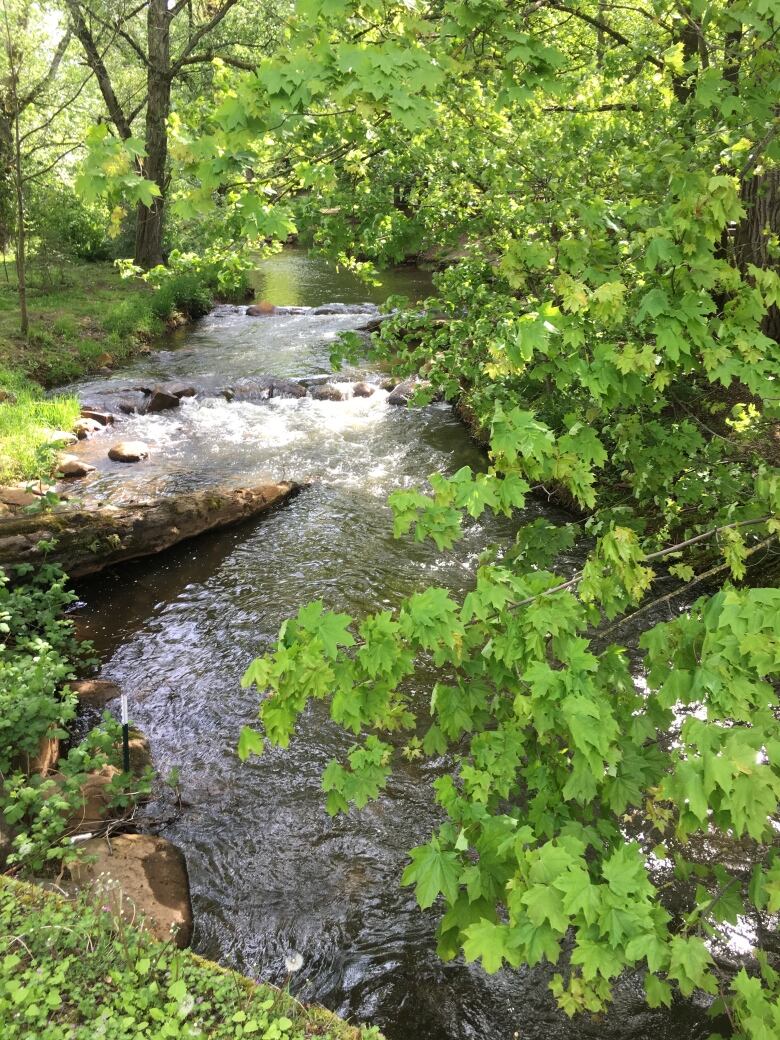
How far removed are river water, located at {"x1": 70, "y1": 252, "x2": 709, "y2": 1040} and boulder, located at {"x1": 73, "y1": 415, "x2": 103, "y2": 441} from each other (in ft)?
0.79

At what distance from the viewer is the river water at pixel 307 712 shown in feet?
12.7

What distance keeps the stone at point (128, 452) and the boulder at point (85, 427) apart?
A: 75 cm

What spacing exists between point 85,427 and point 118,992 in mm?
10041


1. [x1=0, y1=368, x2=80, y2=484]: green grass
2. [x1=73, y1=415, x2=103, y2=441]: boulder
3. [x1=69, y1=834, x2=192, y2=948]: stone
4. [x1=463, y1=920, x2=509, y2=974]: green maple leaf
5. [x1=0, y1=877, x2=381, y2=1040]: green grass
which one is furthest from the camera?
[x1=73, y1=415, x2=103, y2=441]: boulder

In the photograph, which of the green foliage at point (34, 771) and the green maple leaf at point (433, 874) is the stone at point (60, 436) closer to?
the green foliage at point (34, 771)

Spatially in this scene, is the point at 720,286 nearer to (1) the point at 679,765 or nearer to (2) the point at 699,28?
(2) the point at 699,28

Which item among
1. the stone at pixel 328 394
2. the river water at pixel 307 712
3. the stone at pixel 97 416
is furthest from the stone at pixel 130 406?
the stone at pixel 328 394

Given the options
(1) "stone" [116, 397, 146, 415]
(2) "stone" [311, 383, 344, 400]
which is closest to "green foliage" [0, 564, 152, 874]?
(1) "stone" [116, 397, 146, 415]

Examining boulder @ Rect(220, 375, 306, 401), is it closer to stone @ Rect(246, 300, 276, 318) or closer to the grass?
the grass

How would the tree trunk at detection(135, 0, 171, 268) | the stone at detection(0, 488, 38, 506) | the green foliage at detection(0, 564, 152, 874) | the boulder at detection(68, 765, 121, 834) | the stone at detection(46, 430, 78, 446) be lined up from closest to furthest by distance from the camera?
1. the green foliage at detection(0, 564, 152, 874)
2. the boulder at detection(68, 765, 121, 834)
3. the stone at detection(0, 488, 38, 506)
4. the stone at detection(46, 430, 78, 446)
5. the tree trunk at detection(135, 0, 171, 268)

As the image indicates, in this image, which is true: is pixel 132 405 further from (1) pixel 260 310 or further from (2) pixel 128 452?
(1) pixel 260 310

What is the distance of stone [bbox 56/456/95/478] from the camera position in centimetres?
982

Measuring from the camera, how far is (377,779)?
3.00 m

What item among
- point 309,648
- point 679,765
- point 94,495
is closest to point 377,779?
point 309,648
